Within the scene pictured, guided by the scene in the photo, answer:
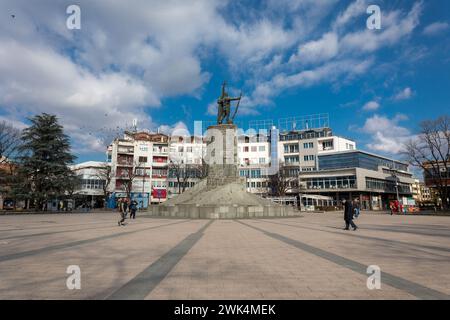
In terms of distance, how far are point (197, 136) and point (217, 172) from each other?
52178 millimetres

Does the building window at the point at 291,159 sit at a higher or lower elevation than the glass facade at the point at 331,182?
higher

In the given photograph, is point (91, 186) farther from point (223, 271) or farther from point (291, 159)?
point (223, 271)

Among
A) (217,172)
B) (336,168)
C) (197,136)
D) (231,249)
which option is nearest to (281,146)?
(336,168)

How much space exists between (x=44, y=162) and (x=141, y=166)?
3429cm

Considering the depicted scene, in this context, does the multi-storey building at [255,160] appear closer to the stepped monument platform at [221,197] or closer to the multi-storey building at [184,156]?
the multi-storey building at [184,156]

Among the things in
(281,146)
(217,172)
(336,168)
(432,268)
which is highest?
(281,146)

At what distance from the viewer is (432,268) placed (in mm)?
5898

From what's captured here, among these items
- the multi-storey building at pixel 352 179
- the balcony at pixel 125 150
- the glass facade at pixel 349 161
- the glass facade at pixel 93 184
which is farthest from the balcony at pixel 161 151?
the glass facade at pixel 349 161

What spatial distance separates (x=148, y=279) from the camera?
499 cm

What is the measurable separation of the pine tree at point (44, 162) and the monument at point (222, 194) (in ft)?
50.0

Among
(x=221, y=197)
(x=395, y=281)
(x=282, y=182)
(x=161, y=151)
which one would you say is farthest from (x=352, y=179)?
(x=395, y=281)

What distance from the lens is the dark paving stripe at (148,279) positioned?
4.11m

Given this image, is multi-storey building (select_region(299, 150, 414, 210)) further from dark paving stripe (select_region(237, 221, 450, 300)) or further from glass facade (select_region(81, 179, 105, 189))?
dark paving stripe (select_region(237, 221, 450, 300))
